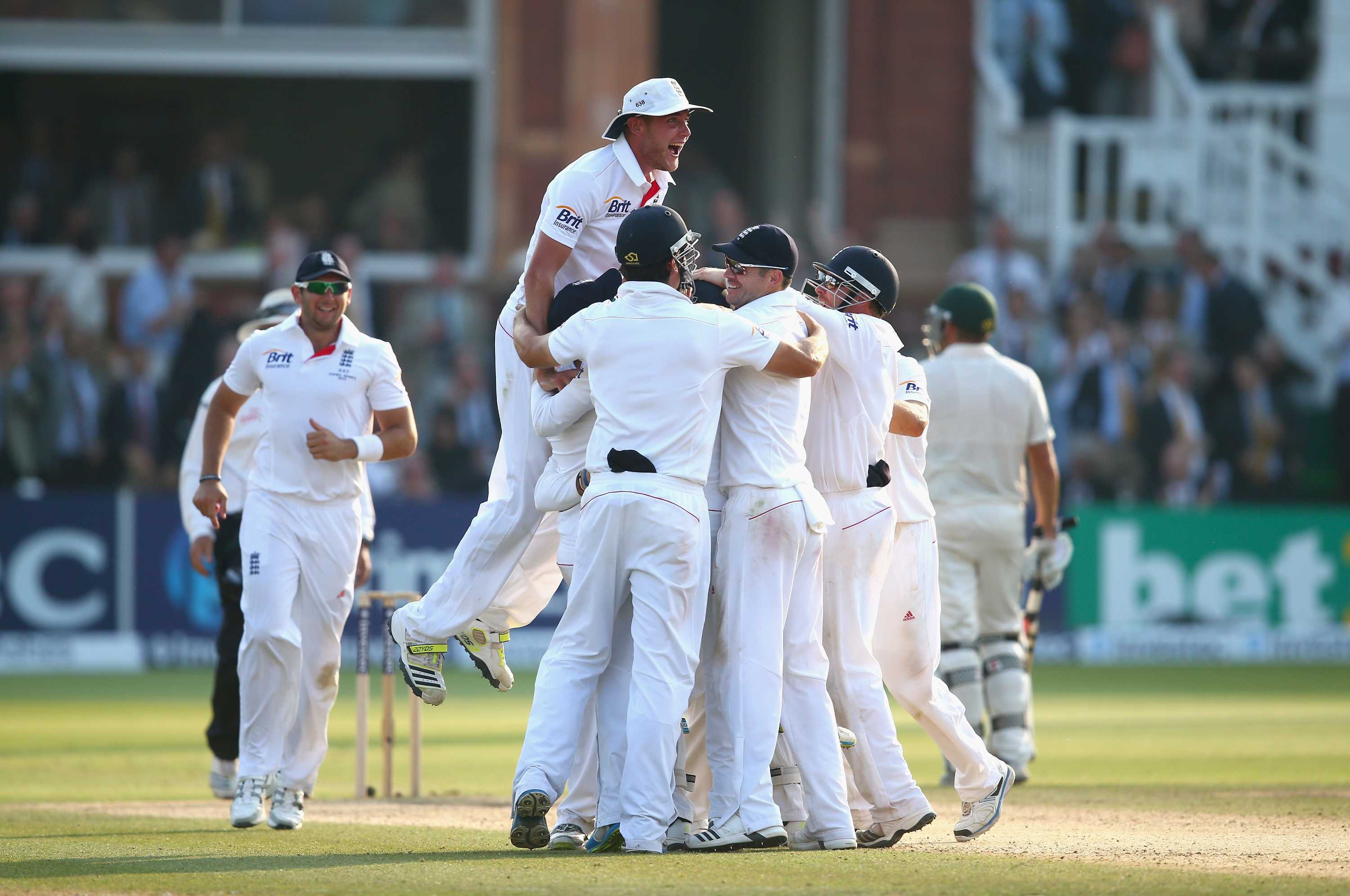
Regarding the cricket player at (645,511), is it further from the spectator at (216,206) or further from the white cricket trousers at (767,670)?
the spectator at (216,206)

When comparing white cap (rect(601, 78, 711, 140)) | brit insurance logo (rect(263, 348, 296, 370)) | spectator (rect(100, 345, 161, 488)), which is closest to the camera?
white cap (rect(601, 78, 711, 140))

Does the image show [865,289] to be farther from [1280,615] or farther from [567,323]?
[1280,615]

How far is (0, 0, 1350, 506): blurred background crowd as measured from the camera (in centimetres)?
1927

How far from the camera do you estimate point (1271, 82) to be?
25875mm

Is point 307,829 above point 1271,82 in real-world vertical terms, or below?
below

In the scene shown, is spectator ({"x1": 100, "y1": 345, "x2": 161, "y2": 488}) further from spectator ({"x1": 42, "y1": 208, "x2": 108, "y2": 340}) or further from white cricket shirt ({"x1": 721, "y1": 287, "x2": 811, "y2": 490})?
white cricket shirt ({"x1": 721, "y1": 287, "x2": 811, "y2": 490})

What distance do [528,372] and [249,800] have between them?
7.57 feet

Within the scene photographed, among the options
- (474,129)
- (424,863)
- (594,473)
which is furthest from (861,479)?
(474,129)

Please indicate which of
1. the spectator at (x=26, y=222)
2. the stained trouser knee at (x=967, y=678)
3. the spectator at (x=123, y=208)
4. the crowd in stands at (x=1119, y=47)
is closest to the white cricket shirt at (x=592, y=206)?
the stained trouser knee at (x=967, y=678)

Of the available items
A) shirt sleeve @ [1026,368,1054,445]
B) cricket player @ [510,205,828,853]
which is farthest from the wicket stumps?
shirt sleeve @ [1026,368,1054,445]

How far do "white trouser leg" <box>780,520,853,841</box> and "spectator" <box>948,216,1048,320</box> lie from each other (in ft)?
42.2

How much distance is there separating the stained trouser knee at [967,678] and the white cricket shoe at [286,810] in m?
3.60

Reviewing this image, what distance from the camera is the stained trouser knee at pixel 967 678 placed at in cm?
1085

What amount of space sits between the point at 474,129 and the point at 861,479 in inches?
694
